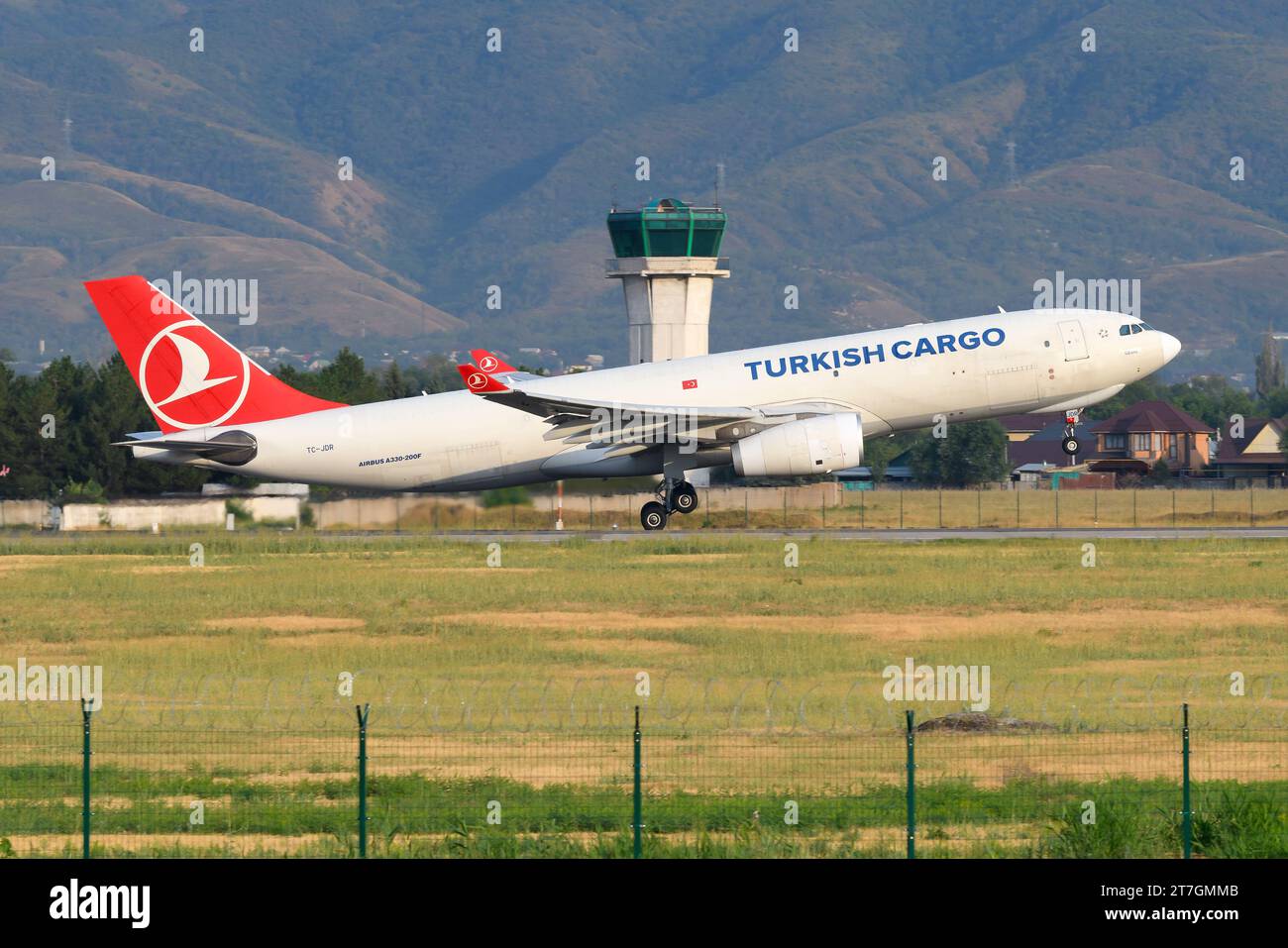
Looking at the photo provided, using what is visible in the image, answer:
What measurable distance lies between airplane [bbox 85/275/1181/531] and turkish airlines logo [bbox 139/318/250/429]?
1.6 inches

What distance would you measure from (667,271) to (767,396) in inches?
2368

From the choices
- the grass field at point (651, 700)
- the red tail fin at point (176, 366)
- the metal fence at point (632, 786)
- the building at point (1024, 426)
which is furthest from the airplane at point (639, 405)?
the building at point (1024, 426)

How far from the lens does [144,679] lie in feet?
115

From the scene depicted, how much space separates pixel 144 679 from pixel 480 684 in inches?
228

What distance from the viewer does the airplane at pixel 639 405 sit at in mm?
57062

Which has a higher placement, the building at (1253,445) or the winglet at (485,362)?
the building at (1253,445)

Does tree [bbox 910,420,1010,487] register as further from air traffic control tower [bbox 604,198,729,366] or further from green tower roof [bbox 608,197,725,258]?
green tower roof [bbox 608,197,725,258]

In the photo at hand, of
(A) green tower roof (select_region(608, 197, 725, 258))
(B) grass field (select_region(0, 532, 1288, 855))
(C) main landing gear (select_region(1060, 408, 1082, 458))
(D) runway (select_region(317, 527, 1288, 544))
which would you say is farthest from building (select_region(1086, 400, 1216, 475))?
(B) grass field (select_region(0, 532, 1288, 855))

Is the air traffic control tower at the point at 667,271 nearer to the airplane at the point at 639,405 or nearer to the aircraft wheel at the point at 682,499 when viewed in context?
the aircraft wheel at the point at 682,499

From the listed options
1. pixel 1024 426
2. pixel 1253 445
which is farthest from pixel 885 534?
pixel 1024 426

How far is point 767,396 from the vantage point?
193ft

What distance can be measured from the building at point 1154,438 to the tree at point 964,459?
2362cm

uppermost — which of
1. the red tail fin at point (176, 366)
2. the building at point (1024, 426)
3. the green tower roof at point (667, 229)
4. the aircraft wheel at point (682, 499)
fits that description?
the green tower roof at point (667, 229)
